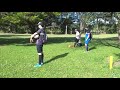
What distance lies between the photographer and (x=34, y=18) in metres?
26.6

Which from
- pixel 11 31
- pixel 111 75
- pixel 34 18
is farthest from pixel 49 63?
pixel 11 31

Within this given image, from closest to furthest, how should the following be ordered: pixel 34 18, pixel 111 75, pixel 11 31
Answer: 1. pixel 111 75
2. pixel 34 18
3. pixel 11 31
